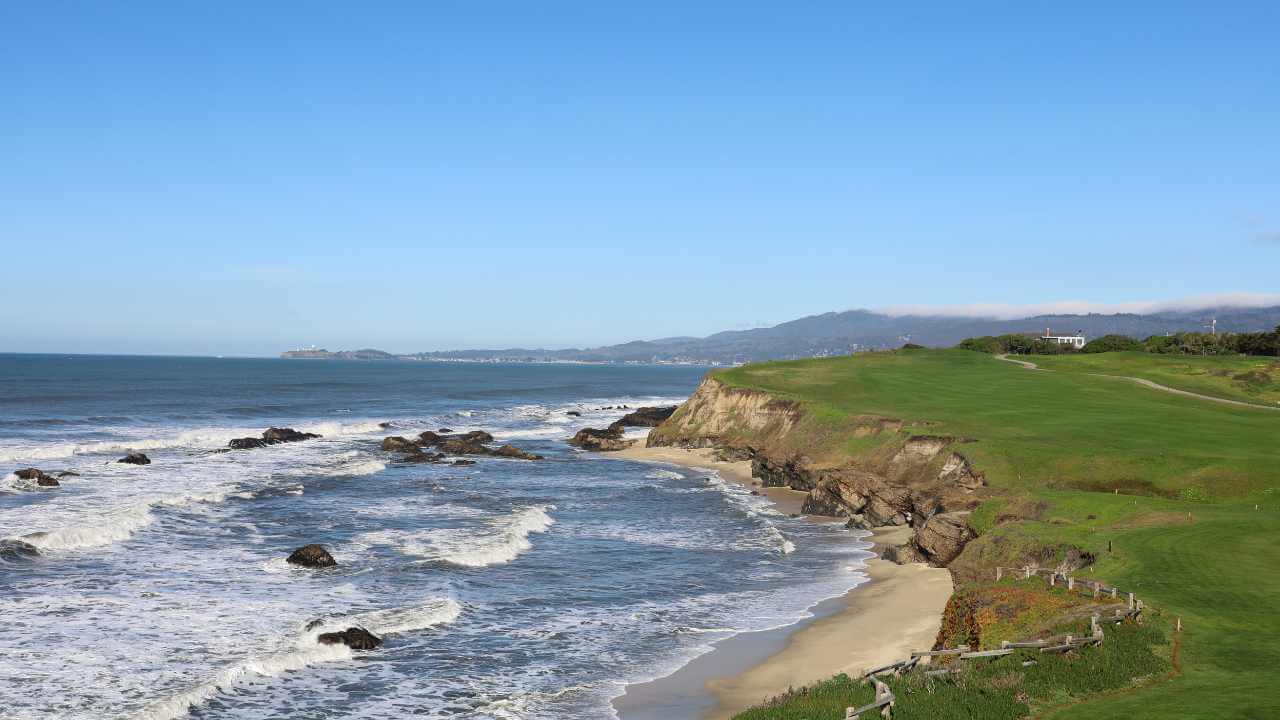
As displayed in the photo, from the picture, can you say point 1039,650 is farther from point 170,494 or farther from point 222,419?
point 222,419

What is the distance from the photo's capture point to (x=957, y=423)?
56.4 meters

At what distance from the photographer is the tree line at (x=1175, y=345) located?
4596 inches

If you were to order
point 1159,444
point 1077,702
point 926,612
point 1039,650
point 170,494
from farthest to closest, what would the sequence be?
1. point 170,494
2. point 1159,444
3. point 926,612
4. point 1039,650
5. point 1077,702

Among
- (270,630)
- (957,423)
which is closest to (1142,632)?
(270,630)

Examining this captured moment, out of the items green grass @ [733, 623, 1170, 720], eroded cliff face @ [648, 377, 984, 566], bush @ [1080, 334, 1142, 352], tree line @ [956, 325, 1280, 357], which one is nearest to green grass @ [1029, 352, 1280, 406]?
tree line @ [956, 325, 1280, 357]

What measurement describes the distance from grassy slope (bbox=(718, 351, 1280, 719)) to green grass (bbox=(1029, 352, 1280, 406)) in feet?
20.7

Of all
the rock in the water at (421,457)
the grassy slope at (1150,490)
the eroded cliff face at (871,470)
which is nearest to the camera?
the grassy slope at (1150,490)

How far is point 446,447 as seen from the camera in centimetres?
8469

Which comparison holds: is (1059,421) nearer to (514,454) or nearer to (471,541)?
(471,541)

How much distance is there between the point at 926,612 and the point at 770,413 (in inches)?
1795

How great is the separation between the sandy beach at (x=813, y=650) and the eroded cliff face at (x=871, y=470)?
8.38ft

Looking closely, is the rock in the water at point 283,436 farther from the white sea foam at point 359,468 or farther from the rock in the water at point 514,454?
the rock in the water at point 514,454

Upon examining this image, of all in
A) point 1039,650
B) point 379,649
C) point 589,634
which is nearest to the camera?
point 1039,650

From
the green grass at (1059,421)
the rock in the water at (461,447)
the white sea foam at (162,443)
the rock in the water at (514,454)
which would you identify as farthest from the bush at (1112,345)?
the white sea foam at (162,443)
